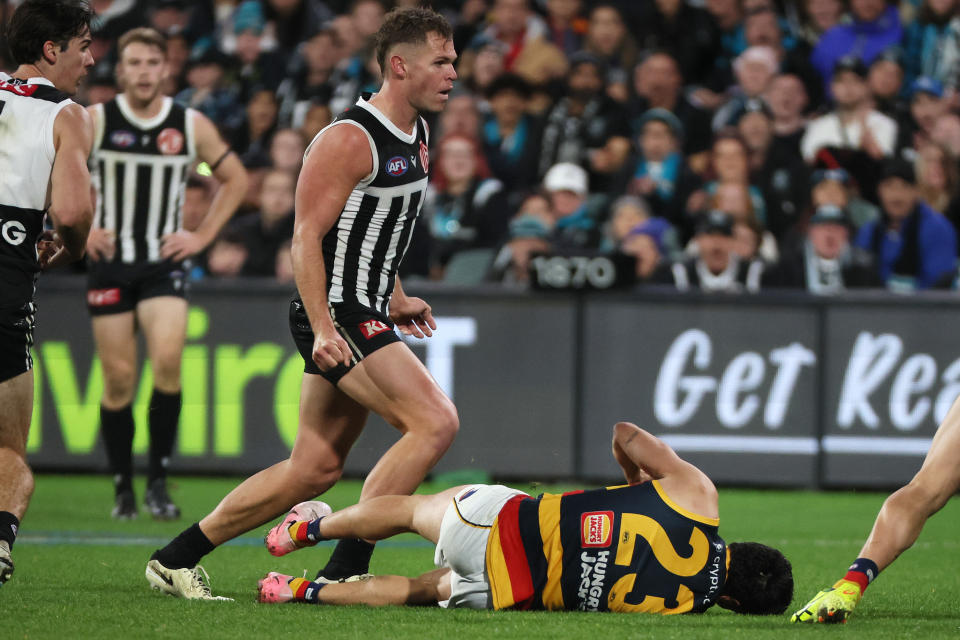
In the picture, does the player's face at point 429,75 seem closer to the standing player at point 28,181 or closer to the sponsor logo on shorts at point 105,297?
the standing player at point 28,181

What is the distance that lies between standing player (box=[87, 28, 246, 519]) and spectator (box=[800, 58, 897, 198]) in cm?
602

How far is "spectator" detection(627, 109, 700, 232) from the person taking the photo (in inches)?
485

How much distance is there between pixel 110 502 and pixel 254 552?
2578 millimetres

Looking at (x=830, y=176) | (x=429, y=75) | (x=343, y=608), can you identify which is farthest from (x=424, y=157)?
(x=830, y=176)

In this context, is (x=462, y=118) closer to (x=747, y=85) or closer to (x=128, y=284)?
(x=747, y=85)

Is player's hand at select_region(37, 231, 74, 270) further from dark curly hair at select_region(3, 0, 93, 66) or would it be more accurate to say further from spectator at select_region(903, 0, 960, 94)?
spectator at select_region(903, 0, 960, 94)

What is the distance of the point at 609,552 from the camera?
5.02 m

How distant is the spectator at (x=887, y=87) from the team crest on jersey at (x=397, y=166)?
8.31 m

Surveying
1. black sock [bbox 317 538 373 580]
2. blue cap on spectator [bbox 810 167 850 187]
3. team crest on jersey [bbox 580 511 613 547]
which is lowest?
black sock [bbox 317 538 373 580]

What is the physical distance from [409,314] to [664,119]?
715 centimetres

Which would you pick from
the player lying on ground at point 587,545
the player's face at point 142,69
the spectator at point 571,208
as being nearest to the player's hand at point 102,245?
the player's face at point 142,69

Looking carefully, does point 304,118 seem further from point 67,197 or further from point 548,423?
point 67,197

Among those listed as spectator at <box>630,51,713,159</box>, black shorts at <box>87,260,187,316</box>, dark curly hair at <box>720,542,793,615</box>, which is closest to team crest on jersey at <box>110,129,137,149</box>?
black shorts at <box>87,260,187,316</box>

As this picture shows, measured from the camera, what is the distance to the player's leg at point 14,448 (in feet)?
17.6
